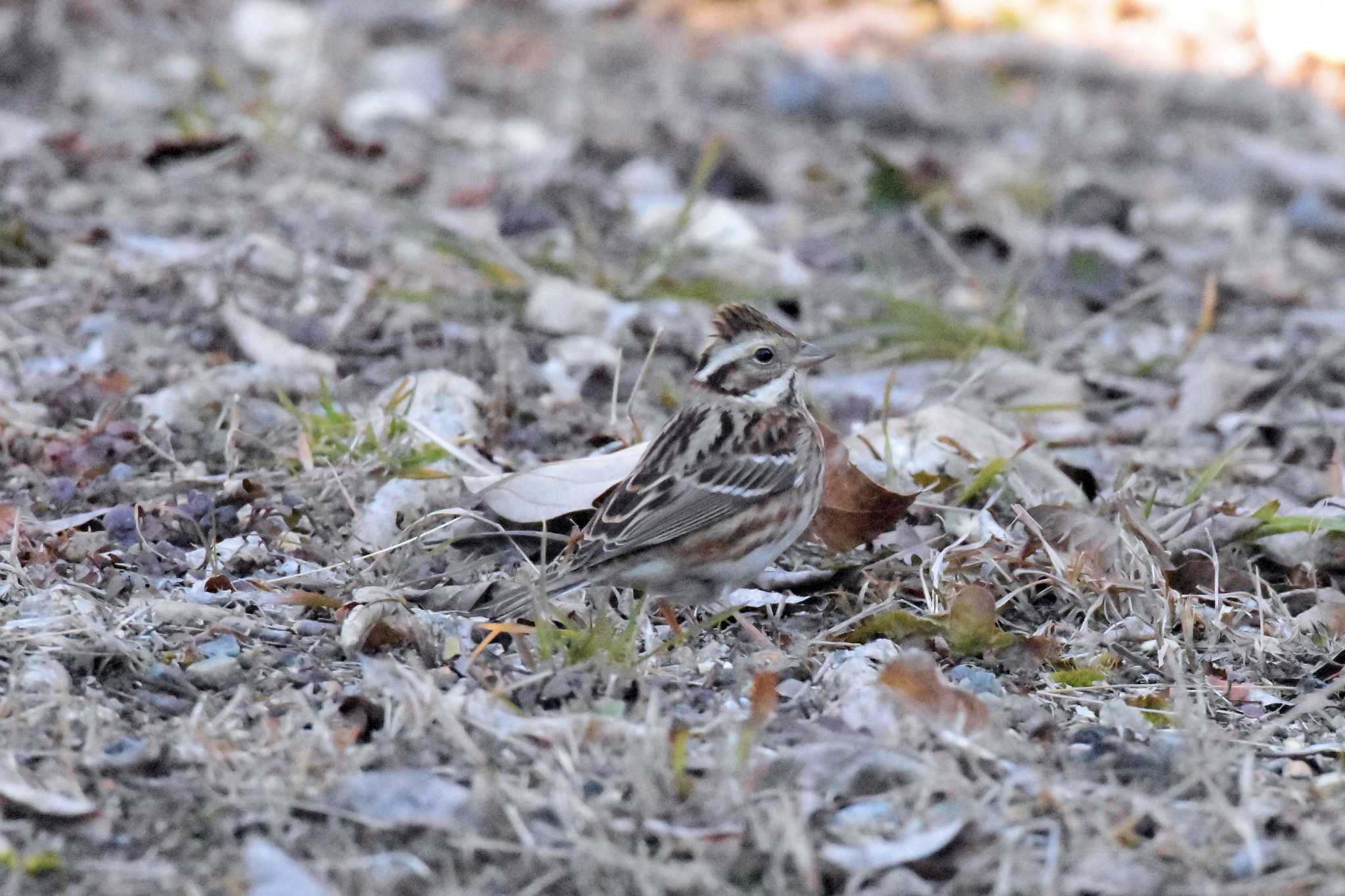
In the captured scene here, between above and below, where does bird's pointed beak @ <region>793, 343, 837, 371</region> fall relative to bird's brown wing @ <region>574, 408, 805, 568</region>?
above

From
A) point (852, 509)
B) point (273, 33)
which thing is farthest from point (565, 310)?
point (273, 33)

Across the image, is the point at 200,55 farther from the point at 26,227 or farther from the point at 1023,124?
the point at 1023,124

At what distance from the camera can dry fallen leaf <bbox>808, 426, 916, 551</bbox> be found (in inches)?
198

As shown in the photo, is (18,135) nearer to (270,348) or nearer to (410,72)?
(410,72)

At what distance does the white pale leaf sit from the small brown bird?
0.23ft

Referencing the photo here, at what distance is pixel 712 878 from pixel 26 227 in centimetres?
498

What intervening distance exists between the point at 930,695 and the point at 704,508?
128 centimetres

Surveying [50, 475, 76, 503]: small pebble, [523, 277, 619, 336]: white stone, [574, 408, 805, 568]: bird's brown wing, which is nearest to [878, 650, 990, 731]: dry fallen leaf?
[574, 408, 805, 568]: bird's brown wing

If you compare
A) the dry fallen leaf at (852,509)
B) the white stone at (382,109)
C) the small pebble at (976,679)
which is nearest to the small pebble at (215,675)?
the small pebble at (976,679)

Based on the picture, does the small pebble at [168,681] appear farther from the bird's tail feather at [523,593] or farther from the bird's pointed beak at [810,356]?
the bird's pointed beak at [810,356]

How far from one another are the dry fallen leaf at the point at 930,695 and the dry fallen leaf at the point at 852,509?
1.14 m

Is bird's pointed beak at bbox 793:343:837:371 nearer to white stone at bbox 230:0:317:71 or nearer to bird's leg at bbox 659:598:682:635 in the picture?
bird's leg at bbox 659:598:682:635

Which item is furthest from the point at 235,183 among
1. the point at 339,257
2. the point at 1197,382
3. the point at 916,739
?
the point at 916,739

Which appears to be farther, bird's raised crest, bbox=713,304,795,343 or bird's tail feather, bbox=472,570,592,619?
bird's raised crest, bbox=713,304,795,343
